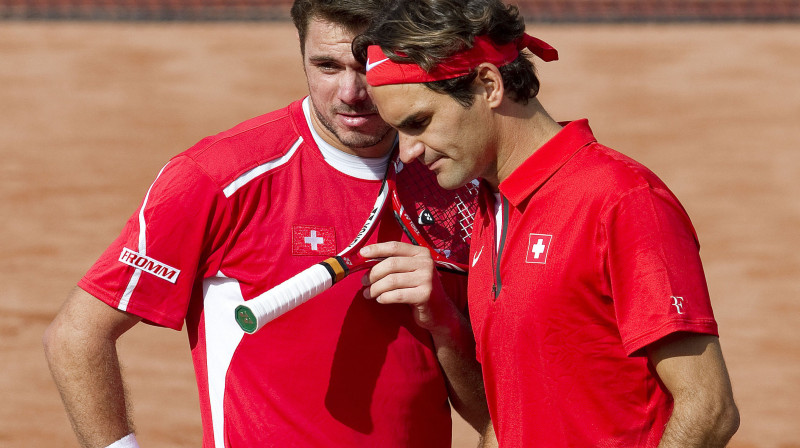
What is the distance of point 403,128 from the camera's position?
12.1 feet

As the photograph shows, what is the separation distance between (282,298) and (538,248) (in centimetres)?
89

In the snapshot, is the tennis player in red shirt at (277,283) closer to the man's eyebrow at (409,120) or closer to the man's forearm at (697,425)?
the man's eyebrow at (409,120)

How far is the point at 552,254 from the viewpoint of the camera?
11.2ft

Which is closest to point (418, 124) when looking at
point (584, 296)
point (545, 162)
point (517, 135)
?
point (517, 135)

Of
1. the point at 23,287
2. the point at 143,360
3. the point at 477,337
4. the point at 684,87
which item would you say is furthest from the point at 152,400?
the point at 684,87

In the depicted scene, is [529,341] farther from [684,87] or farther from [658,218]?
[684,87]

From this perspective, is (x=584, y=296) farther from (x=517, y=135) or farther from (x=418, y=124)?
(x=418, y=124)

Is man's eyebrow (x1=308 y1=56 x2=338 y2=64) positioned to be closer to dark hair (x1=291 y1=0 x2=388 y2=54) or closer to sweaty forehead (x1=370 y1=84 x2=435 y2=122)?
dark hair (x1=291 y1=0 x2=388 y2=54)

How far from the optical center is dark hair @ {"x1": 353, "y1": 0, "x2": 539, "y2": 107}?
3572 mm

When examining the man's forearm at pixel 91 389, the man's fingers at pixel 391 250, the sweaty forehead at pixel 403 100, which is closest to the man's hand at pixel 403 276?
the man's fingers at pixel 391 250

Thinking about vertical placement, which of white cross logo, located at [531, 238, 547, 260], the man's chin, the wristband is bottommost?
the wristband

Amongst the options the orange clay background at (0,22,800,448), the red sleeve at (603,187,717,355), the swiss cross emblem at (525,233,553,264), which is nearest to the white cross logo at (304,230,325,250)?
the swiss cross emblem at (525,233,553,264)

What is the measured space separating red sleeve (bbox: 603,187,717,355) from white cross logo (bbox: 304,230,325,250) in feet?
3.99

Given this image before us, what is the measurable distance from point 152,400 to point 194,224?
19.7 ft
